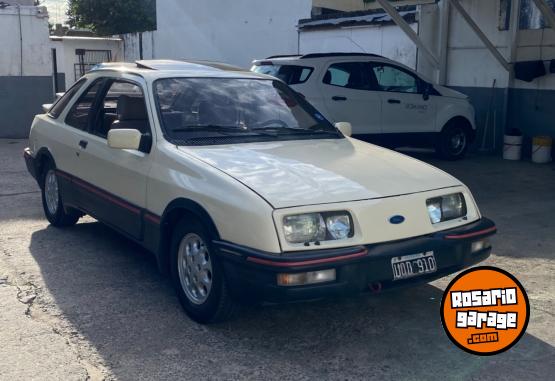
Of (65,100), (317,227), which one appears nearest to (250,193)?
(317,227)

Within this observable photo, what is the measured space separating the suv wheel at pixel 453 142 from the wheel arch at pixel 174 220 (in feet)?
25.5

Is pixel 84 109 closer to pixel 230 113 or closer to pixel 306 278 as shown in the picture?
pixel 230 113

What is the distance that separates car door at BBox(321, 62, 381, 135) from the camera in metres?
10.6

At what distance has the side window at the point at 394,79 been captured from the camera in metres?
11.0

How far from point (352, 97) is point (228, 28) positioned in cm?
983

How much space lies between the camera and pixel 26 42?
1355 centimetres

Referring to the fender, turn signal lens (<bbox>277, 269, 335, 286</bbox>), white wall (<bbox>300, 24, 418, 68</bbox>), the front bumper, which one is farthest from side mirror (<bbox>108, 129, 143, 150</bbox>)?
white wall (<bbox>300, 24, 418, 68</bbox>)

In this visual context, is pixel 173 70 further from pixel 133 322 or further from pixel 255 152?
pixel 133 322

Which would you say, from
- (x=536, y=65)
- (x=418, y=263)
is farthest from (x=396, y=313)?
(x=536, y=65)

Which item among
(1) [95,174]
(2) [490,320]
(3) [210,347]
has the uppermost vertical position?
(1) [95,174]

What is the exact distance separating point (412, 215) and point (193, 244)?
4.53 ft

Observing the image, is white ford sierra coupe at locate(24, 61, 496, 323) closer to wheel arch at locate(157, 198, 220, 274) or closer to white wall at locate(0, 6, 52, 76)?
wheel arch at locate(157, 198, 220, 274)

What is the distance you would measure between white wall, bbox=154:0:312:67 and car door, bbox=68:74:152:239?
11250 mm

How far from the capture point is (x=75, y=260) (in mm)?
5711
